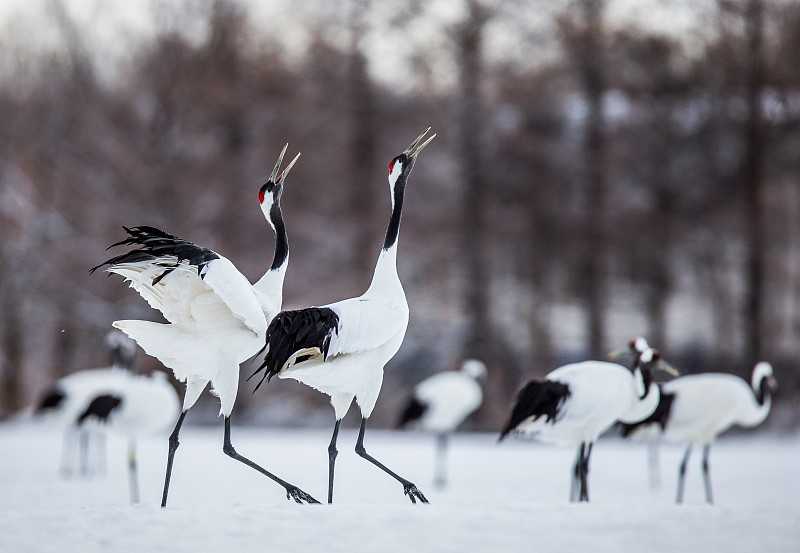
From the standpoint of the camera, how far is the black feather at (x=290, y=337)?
5004 millimetres

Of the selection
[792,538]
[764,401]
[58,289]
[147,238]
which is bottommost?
[792,538]

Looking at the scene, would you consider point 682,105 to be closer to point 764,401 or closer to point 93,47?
point 764,401

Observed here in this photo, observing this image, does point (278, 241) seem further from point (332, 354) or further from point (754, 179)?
point (754, 179)

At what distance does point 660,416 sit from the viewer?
8047mm

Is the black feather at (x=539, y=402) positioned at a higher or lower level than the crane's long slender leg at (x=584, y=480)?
higher

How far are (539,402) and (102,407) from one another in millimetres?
4184

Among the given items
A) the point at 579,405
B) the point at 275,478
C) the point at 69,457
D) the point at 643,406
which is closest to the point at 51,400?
the point at 69,457

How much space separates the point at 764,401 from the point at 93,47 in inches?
536

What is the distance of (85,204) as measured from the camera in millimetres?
17250

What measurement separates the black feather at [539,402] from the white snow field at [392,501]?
590 millimetres

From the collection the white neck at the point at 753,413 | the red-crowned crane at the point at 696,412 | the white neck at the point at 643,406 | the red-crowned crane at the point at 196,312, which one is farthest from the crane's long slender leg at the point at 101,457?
the white neck at the point at 753,413

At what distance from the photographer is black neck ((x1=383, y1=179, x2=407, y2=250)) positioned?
19.3ft

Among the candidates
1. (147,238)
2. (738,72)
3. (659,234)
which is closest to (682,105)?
(738,72)

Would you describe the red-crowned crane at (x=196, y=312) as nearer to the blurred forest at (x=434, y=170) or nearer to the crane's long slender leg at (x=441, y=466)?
the crane's long slender leg at (x=441, y=466)
